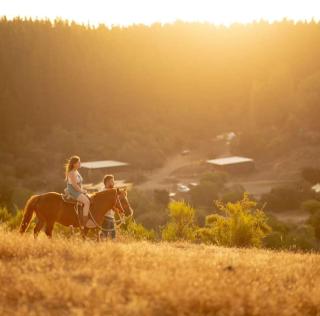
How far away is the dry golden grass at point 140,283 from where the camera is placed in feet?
22.6

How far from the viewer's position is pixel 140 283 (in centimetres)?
762

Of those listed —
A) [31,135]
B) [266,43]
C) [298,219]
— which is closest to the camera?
[298,219]

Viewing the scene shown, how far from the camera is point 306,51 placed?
122 meters

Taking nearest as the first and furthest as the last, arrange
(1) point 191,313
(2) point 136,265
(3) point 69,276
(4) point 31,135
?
(1) point 191,313, (3) point 69,276, (2) point 136,265, (4) point 31,135

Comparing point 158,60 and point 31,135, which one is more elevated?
point 158,60

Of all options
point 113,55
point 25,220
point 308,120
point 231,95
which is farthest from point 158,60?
point 25,220

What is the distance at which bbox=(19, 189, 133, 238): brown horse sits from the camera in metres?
13.7

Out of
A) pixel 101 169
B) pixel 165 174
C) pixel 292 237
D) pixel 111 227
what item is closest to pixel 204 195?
pixel 165 174

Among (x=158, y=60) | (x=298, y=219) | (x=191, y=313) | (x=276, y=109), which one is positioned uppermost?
(x=158, y=60)

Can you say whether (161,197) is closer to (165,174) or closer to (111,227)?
(165,174)

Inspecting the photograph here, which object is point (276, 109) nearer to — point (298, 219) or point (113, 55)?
point (113, 55)

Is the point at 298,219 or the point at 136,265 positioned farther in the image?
the point at 298,219

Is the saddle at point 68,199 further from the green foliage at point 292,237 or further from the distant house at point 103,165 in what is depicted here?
the distant house at point 103,165

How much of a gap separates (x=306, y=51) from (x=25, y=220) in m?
118
